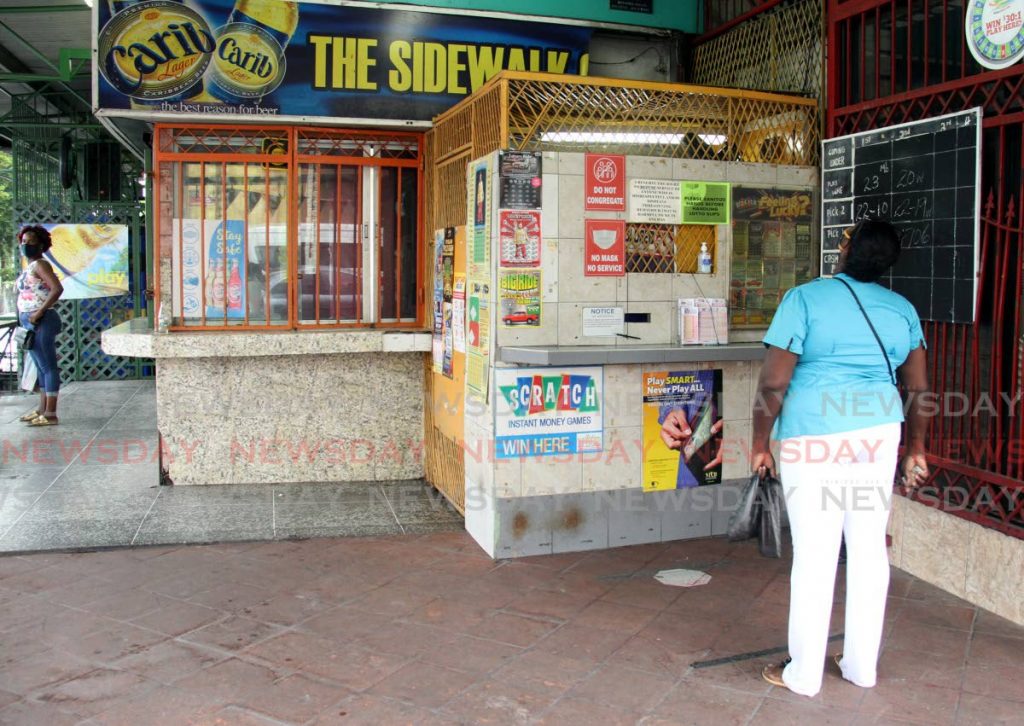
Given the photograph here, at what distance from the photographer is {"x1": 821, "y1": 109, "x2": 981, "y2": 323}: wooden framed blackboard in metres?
5.04

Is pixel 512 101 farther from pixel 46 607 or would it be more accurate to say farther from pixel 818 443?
pixel 46 607

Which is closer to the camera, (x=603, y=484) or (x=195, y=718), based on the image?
(x=195, y=718)

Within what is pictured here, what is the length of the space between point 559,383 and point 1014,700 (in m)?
2.91

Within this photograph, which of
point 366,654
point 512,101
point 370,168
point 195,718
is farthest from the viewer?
point 370,168

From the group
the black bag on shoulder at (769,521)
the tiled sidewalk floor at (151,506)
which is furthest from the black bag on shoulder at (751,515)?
the tiled sidewalk floor at (151,506)

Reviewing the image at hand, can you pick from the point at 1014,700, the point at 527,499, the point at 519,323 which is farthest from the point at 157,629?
the point at 1014,700

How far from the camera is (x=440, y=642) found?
457cm

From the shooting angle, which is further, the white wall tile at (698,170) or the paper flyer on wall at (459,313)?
the paper flyer on wall at (459,313)

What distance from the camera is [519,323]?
18.9 ft

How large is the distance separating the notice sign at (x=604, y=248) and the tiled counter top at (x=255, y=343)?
182 cm

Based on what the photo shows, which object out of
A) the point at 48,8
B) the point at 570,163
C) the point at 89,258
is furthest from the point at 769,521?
the point at 89,258

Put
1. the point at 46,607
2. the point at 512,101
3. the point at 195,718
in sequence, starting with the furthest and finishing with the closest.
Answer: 1. the point at 512,101
2. the point at 46,607
3. the point at 195,718

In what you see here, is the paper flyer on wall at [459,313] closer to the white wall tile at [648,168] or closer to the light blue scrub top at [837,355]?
the white wall tile at [648,168]

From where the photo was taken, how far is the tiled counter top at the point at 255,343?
22.5 ft
